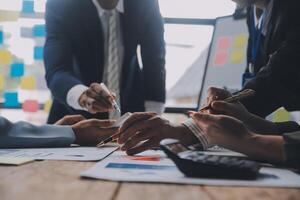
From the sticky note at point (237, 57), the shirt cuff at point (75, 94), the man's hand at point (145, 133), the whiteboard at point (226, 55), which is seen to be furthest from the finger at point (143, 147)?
the sticky note at point (237, 57)

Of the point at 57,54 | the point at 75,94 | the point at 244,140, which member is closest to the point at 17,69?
the point at 57,54

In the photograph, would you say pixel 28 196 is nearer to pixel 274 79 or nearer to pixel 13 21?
pixel 274 79

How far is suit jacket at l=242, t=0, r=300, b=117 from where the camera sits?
1.26 m

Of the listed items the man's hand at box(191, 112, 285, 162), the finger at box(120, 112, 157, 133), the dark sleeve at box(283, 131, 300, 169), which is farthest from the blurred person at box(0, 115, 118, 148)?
the dark sleeve at box(283, 131, 300, 169)

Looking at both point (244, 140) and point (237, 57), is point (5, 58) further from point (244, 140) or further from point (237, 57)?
point (244, 140)

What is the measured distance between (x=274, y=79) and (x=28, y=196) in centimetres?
101

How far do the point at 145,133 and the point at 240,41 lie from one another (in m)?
1.83

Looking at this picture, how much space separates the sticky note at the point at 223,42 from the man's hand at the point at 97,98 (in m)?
1.49

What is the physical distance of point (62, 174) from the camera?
600 millimetres

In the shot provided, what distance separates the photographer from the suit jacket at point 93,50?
1724 mm

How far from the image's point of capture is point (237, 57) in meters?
2.58

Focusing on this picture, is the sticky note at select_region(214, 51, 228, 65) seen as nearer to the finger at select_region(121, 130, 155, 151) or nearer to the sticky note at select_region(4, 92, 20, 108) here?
the sticky note at select_region(4, 92, 20, 108)

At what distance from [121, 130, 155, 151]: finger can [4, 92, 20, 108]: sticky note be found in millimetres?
1872

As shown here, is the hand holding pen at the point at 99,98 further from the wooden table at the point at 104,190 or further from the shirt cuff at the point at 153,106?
the wooden table at the point at 104,190
